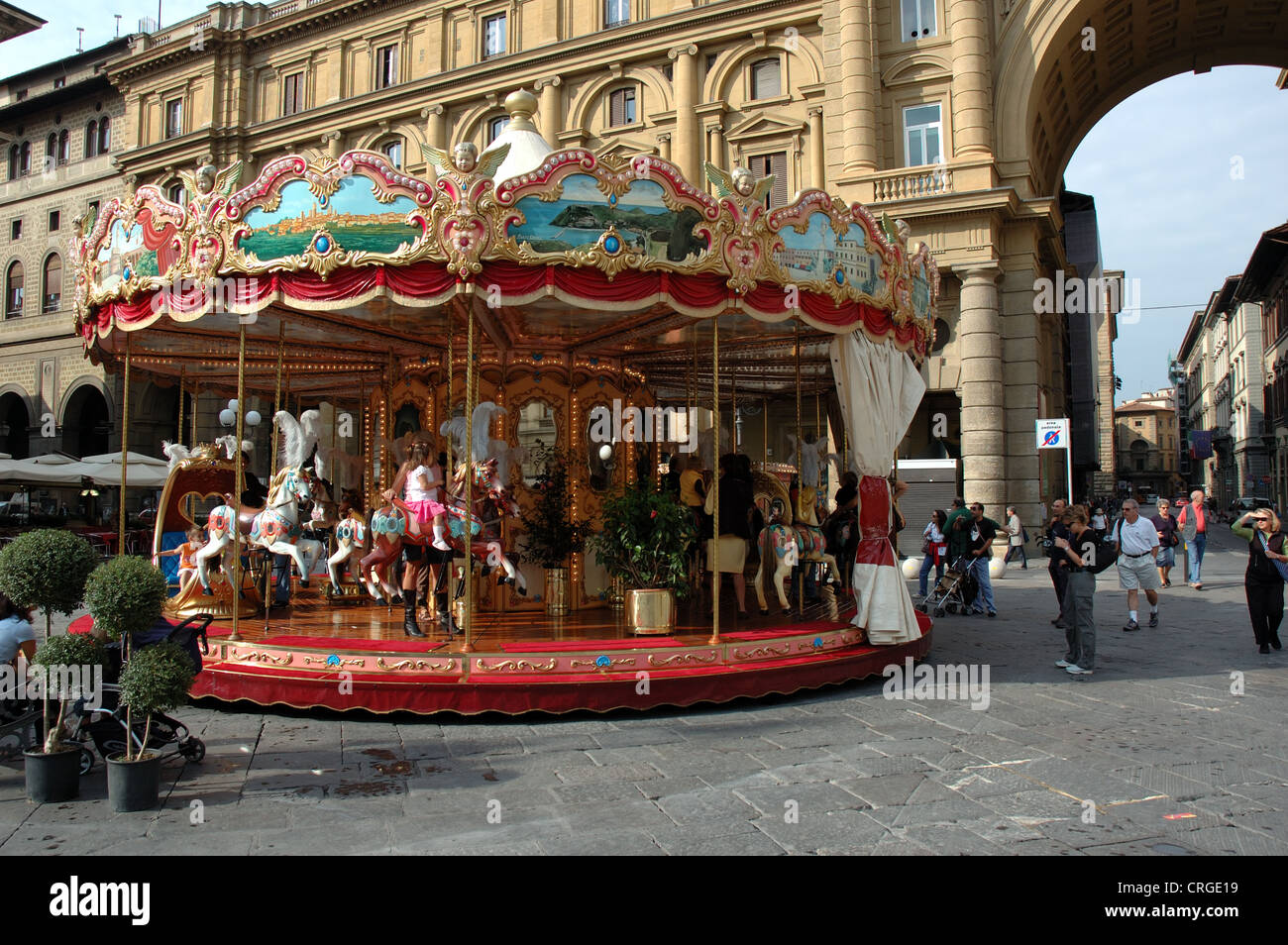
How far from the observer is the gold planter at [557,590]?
1065 cm

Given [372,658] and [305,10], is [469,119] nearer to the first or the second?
[305,10]

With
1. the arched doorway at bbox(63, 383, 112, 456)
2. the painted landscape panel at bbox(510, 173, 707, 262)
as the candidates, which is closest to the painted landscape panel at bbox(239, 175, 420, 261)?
the painted landscape panel at bbox(510, 173, 707, 262)

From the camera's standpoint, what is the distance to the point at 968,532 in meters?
13.9

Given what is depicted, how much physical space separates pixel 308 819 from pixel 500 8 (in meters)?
31.4

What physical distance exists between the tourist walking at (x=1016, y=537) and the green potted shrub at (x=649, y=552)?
14.2 m

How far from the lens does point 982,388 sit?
894 inches

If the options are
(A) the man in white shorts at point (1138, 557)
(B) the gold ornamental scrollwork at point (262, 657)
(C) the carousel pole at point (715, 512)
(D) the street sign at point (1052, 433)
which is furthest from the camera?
(D) the street sign at point (1052, 433)

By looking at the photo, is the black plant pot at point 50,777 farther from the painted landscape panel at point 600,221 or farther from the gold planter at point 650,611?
the painted landscape panel at point 600,221

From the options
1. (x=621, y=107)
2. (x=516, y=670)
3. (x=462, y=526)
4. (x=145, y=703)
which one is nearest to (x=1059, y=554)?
(x=516, y=670)

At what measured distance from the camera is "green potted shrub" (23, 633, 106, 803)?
17.4 ft

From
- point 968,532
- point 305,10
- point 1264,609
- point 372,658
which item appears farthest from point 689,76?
point 372,658

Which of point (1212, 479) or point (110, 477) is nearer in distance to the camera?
point (110, 477)

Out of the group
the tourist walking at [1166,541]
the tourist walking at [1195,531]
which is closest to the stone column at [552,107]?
the tourist walking at [1166,541]

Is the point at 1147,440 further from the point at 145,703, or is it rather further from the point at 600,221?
the point at 145,703
